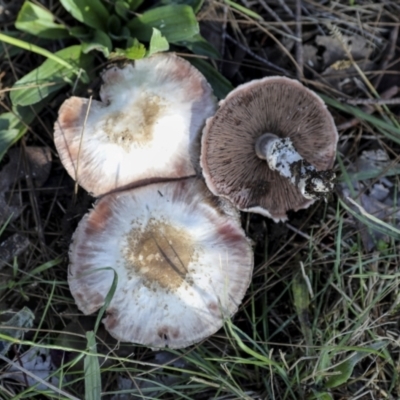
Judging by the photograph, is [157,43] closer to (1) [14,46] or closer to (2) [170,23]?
(2) [170,23]

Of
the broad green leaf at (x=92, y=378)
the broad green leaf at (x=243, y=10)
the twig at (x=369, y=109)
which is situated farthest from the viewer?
the twig at (x=369, y=109)

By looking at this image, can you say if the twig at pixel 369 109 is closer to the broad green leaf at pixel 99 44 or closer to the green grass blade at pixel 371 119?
the green grass blade at pixel 371 119

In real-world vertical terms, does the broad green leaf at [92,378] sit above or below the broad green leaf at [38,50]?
below

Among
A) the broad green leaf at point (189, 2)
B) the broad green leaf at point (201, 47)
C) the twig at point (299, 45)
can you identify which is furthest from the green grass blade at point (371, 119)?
the broad green leaf at point (189, 2)

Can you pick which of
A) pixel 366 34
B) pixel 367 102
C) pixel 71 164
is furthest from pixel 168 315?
pixel 366 34

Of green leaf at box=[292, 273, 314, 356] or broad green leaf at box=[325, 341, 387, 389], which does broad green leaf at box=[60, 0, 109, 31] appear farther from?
broad green leaf at box=[325, 341, 387, 389]

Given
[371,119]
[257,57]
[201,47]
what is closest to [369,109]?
[371,119]

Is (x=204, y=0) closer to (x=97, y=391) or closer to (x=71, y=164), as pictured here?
(x=71, y=164)
